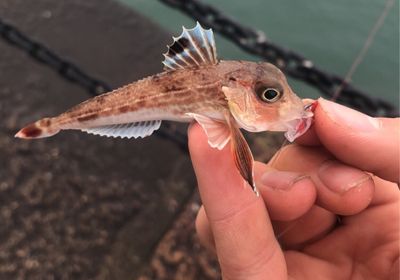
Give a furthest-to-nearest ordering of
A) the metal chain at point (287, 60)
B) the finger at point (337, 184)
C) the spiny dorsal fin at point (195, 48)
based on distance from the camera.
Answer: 1. the metal chain at point (287, 60)
2. the finger at point (337, 184)
3. the spiny dorsal fin at point (195, 48)

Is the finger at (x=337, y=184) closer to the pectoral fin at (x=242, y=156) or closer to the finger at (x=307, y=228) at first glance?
the finger at (x=307, y=228)

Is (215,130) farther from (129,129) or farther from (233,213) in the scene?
(129,129)

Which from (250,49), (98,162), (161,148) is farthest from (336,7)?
(98,162)

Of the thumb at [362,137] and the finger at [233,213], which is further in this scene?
the thumb at [362,137]

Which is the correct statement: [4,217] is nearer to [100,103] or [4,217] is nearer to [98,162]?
[98,162]

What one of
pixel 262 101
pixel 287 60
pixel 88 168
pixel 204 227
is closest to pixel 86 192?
pixel 88 168

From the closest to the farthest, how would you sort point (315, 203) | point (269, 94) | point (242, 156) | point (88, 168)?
point (242, 156) → point (269, 94) → point (315, 203) → point (88, 168)

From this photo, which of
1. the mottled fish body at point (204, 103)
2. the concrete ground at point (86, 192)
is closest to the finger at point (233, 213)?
the mottled fish body at point (204, 103)
